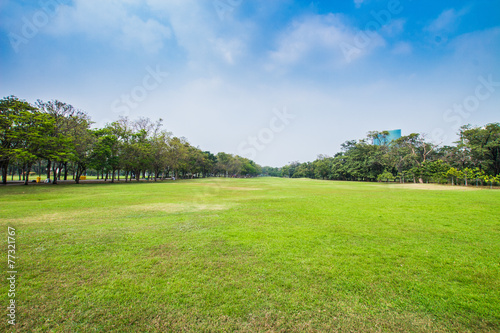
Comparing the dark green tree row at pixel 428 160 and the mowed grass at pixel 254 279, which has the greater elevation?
the dark green tree row at pixel 428 160

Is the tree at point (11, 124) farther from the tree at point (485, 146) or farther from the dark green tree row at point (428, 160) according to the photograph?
the tree at point (485, 146)

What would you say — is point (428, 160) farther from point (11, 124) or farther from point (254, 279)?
point (11, 124)

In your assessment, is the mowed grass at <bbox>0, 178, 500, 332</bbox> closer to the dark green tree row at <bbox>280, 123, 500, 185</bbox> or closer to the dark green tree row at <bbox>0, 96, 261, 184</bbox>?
the dark green tree row at <bbox>0, 96, 261, 184</bbox>

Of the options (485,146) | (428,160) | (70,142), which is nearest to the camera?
(70,142)

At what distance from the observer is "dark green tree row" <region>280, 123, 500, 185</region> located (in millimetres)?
40375

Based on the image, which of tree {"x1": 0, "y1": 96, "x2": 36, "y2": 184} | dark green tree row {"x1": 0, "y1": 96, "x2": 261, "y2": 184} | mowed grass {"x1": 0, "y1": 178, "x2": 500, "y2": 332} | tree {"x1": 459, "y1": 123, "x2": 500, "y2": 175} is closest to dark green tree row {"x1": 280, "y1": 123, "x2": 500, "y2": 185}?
tree {"x1": 459, "y1": 123, "x2": 500, "y2": 175}

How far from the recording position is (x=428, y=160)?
176 ft

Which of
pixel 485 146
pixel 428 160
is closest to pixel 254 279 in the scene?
pixel 485 146

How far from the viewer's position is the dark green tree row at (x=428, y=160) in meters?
40.4

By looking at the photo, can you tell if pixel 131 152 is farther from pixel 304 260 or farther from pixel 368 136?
pixel 368 136

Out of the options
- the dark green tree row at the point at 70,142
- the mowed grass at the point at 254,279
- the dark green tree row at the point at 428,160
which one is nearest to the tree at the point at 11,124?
the dark green tree row at the point at 70,142

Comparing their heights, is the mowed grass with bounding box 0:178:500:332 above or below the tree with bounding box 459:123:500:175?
below

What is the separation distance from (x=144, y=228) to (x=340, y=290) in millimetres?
6802

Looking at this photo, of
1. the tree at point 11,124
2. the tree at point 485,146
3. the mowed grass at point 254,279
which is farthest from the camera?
the tree at point 485,146
